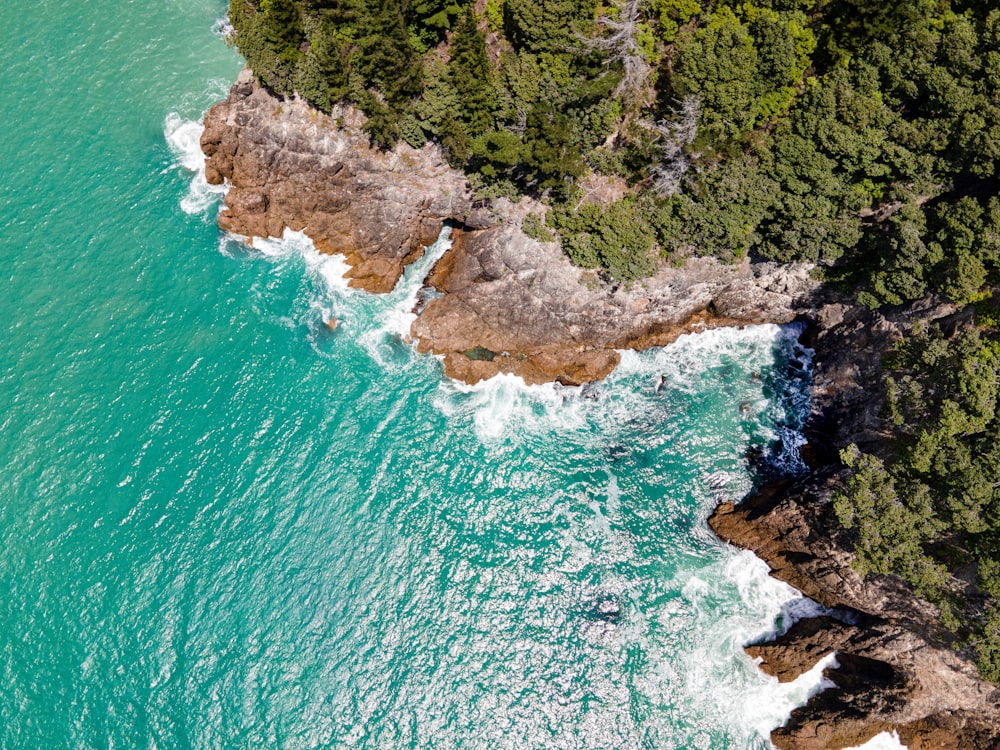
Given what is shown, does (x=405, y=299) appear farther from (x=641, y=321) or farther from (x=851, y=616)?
(x=851, y=616)

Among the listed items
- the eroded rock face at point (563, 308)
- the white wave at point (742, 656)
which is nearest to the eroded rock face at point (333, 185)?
the eroded rock face at point (563, 308)

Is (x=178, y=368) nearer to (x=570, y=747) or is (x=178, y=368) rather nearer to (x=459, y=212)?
(x=459, y=212)

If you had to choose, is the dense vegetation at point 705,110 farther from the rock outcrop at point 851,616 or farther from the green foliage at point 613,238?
the rock outcrop at point 851,616

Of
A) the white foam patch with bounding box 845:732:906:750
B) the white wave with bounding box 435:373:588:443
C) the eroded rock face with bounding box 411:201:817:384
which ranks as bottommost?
the white foam patch with bounding box 845:732:906:750

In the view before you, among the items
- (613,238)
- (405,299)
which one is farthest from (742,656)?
(405,299)

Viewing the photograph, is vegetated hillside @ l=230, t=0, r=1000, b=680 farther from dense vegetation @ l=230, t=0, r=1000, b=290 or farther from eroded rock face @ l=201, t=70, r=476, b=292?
eroded rock face @ l=201, t=70, r=476, b=292

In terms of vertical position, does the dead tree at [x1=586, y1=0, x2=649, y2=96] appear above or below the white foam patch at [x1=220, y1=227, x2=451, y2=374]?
above

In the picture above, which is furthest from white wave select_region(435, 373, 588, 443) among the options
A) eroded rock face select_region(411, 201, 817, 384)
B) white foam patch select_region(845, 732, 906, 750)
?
white foam patch select_region(845, 732, 906, 750)
